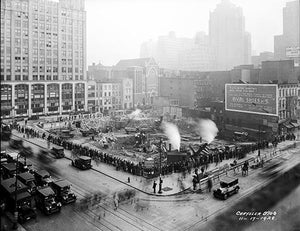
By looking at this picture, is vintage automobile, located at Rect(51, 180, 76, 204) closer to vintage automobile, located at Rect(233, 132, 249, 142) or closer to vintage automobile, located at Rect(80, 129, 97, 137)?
vintage automobile, located at Rect(80, 129, 97, 137)

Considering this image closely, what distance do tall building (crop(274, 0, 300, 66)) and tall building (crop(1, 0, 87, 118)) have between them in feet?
196

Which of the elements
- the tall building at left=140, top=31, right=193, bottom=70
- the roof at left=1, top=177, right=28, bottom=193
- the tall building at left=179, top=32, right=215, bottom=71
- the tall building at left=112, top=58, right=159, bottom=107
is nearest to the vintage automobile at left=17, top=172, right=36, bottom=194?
the roof at left=1, top=177, right=28, bottom=193

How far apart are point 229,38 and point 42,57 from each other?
67.4m

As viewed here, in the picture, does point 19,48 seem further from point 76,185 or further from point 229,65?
point 229,65

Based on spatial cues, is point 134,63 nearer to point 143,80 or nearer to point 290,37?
point 143,80

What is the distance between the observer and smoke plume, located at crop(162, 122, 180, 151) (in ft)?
159

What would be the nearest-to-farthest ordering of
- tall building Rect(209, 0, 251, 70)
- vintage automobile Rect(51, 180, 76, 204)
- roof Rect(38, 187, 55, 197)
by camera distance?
1. roof Rect(38, 187, 55, 197)
2. vintage automobile Rect(51, 180, 76, 204)
3. tall building Rect(209, 0, 251, 70)

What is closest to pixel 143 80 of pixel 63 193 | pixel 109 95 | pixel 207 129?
pixel 109 95

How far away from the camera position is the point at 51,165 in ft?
117

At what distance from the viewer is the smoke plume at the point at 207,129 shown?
54.8 m

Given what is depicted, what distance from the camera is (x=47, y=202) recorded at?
73.4 ft

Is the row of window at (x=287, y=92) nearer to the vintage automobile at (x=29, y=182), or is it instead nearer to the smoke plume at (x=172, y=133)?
the smoke plume at (x=172, y=133)

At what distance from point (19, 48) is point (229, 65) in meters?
82.3

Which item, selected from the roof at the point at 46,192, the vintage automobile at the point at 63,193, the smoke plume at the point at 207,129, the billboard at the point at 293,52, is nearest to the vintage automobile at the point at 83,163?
the vintage automobile at the point at 63,193
